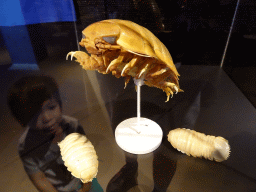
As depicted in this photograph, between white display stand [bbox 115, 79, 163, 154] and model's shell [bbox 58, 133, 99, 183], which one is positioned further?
white display stand [bbox 115, 79, 163, 154]

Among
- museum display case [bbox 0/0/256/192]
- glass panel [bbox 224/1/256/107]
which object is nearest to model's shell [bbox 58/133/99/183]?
museum display case [bbox 0/0/256/192]

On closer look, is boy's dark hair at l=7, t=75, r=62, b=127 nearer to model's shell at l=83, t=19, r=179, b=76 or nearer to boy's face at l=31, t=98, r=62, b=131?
boy's face at l=31, t=98, r=62, b=131

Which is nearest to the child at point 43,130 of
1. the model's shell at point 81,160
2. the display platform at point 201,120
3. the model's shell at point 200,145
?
the model's shell at point 81,160

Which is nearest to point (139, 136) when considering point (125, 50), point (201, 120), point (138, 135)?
point (138, 135)

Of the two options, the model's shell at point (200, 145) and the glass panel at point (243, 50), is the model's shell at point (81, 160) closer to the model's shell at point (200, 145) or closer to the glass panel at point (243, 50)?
the model's shell at point (200, 145)

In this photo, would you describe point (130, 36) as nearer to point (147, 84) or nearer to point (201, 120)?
point (147, 84)

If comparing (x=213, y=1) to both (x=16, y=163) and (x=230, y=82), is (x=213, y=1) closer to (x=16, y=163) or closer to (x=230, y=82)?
(x=230, y=82)
